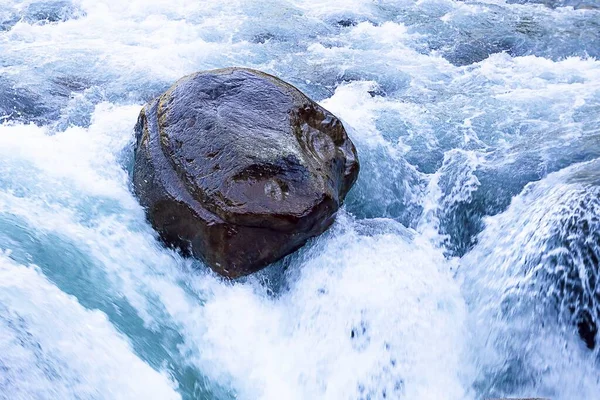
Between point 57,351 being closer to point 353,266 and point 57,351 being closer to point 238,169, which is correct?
point 238,169

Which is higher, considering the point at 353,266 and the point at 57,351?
the point at 57,351

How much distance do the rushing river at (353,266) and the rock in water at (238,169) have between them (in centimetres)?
25

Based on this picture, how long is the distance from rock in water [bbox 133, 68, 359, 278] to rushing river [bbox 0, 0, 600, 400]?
25cm

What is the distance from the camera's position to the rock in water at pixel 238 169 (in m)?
4.16

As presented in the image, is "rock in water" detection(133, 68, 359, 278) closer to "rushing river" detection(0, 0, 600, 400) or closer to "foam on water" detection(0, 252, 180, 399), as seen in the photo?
"rushing river" detection(0, 0, 600, 400)

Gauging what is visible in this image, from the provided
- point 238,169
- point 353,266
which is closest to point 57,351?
point 238,169

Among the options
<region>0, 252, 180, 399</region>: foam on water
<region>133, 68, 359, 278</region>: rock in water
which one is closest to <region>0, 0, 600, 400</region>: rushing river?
<region>0, 252, 180, 399</region>: foam on water

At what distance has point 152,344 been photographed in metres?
3.76

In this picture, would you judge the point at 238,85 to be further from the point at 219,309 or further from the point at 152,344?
the point at 152,344

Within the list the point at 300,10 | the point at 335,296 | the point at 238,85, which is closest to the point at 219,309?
the point at 335,296

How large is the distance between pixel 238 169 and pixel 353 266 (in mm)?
1132

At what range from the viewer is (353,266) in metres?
4.52

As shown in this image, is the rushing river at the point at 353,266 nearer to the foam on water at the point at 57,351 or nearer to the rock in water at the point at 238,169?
the foam on water at the point at 57,351

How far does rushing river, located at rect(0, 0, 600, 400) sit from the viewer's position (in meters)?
3.65
